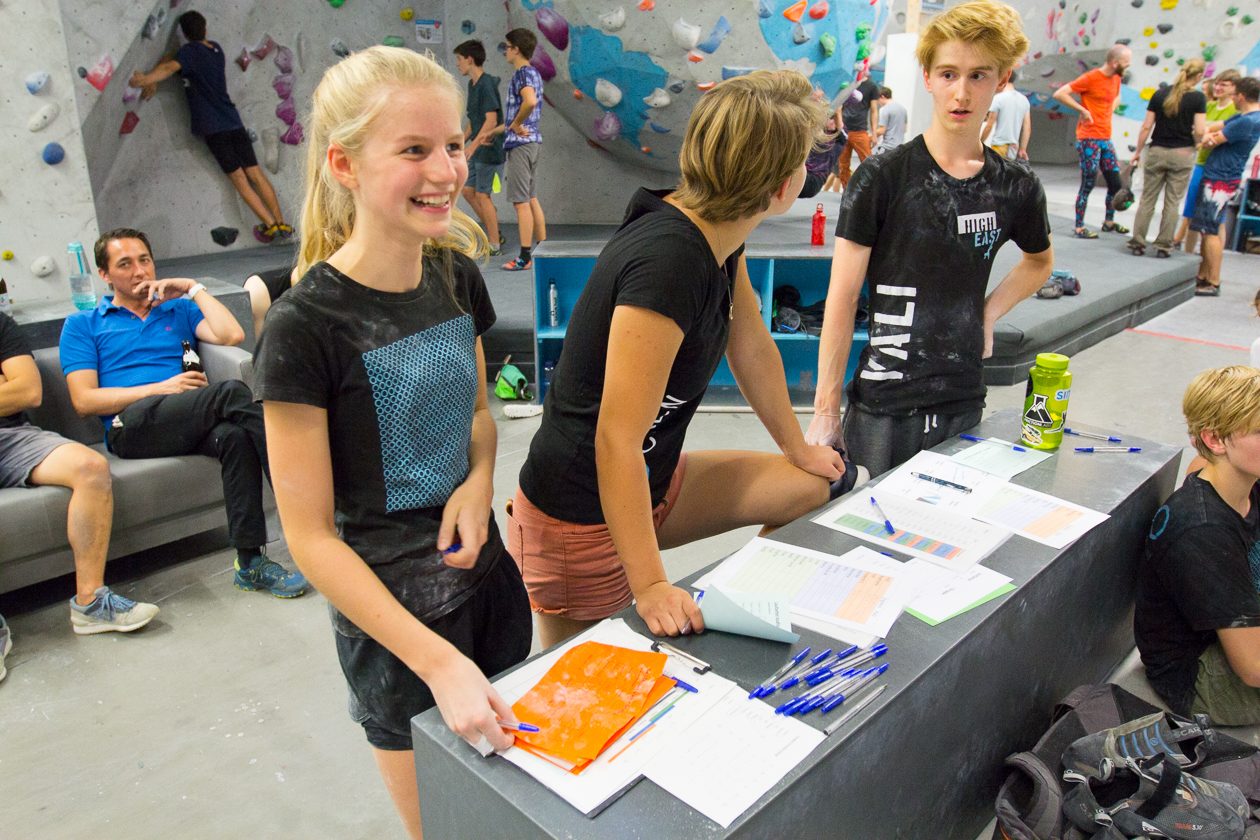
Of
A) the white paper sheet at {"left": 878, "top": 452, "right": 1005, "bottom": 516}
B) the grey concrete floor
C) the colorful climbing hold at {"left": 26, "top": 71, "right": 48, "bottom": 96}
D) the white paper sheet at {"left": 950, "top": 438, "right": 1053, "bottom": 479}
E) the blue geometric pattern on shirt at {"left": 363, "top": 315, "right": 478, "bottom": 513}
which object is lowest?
the grey concrete floor

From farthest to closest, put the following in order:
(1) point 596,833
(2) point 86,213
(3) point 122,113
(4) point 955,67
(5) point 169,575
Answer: (3) point 122,113 < (2) point 86,213 < (5) point 169,575 < (4) point 955,67 < (1) point 596,833

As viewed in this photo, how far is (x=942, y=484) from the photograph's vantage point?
6.66 ft

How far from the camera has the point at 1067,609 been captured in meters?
1.93

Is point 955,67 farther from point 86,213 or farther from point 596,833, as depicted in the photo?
point 86,213

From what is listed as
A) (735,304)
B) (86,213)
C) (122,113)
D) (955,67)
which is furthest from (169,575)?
(122,113)

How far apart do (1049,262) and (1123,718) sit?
3.72 ft


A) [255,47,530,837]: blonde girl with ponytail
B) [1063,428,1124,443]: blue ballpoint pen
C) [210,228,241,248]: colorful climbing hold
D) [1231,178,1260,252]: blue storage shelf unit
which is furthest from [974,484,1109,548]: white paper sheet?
[1231,178,1260,252]: blue storage shelf unit

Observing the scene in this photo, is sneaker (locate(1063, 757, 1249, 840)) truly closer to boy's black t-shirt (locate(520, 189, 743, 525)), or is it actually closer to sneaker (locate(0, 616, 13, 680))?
boy's black t-shirt (locate(520, 189, 743, 525))

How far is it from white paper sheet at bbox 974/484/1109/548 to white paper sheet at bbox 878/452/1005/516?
0.10 ft

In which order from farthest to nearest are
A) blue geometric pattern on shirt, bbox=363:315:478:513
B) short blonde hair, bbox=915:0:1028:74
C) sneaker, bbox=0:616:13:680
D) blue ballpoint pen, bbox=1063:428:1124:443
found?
sneaker, bbox=0:616:13:680
blue ballpoint pen, bbox=1063:428:1124:443
short blonde hair, bbox=915:0:1028:74
blue geometric pattern on shirt, bbox=363:315:478:513

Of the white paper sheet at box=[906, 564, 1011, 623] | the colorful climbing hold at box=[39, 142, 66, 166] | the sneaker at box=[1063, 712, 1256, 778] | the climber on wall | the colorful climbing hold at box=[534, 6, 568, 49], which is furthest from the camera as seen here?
the climber on wall

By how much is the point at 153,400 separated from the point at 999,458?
2.84 m

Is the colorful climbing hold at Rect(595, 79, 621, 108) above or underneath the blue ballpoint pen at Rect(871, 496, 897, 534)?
above

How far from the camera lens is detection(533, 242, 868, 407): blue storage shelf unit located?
4.72m
